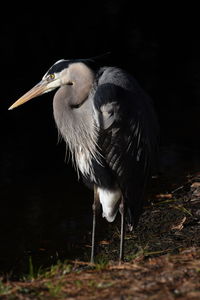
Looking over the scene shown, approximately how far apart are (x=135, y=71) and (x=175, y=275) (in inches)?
423

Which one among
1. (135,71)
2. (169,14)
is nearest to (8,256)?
(135,71)

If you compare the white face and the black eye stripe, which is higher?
the black eye stripe

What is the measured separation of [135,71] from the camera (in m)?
14.0

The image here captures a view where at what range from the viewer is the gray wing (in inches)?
195

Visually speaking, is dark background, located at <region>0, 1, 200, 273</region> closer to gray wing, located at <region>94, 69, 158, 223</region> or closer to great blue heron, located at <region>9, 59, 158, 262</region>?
great blue heron, located at <region>9, 59, 158, 262</region>

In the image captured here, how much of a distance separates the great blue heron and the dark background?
2.84ft

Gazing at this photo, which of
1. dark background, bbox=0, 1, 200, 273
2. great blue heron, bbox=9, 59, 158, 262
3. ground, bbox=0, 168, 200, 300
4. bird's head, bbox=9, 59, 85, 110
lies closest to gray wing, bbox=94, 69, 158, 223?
great blue heron, bbox=9, 59, 158, 262

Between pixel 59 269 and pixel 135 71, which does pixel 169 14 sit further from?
pixel 59 269

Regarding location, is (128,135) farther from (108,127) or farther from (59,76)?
(59,76)

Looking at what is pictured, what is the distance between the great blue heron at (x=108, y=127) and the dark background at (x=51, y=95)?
0.86 metres

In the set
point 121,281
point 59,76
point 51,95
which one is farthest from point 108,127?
point 51,95

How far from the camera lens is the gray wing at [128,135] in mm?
4953

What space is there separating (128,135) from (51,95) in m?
7.34

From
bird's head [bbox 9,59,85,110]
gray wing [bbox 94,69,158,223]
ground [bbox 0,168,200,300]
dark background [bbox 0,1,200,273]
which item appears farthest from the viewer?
dark background [bbox 0,1,200,273]
